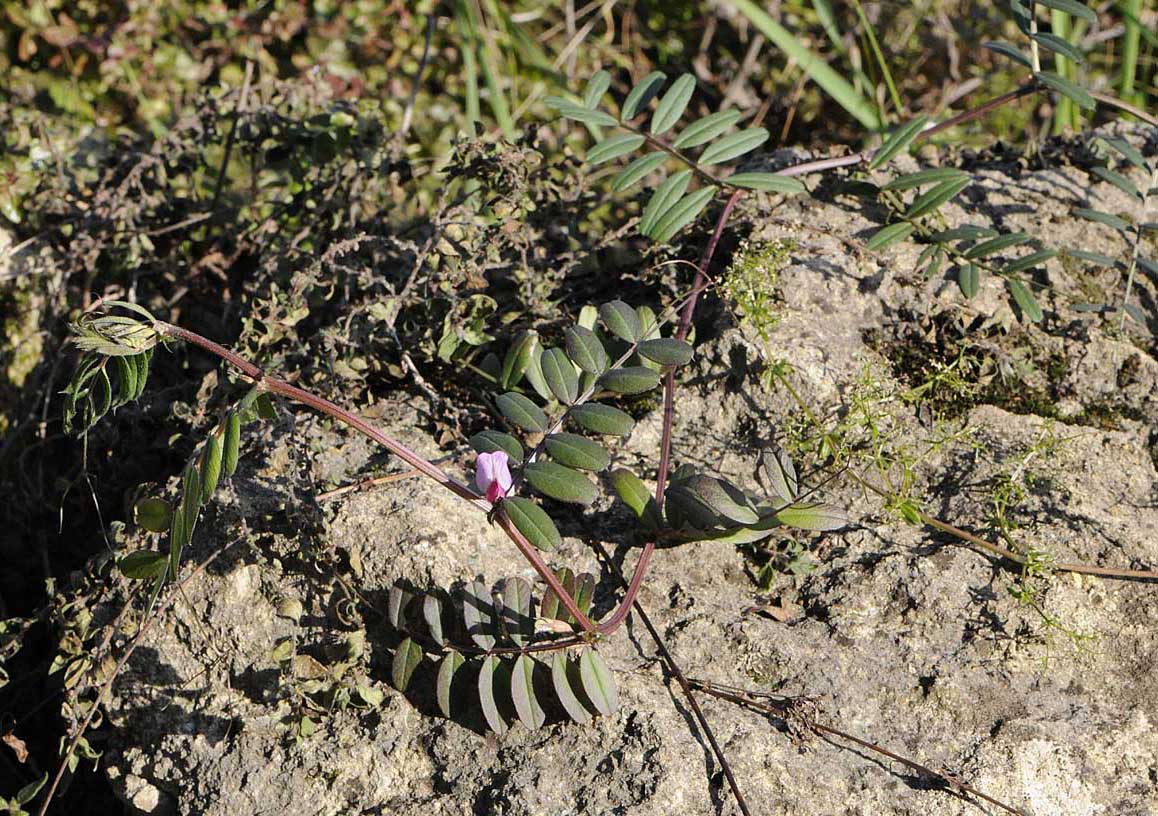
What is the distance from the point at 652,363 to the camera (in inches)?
75.9

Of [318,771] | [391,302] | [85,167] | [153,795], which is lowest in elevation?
[153,795]

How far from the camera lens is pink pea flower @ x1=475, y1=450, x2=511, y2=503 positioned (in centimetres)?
162

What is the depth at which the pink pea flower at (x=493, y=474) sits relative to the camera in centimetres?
162

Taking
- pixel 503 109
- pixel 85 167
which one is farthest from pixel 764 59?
pixel 85 167

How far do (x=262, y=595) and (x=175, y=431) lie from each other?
1.73 ft

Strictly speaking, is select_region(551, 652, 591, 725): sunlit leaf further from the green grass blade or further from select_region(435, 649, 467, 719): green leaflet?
the green grass blade

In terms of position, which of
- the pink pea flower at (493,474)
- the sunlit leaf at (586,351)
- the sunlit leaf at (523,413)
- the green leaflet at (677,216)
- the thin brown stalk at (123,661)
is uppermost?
the green leaflet at (677,216)

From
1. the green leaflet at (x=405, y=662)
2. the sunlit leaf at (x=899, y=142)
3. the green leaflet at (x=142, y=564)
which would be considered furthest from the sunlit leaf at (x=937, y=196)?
the green leaflet at (x=142, y=564)

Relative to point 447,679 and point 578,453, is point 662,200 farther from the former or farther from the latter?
point 447,679

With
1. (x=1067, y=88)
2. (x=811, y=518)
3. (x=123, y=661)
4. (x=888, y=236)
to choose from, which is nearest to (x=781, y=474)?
(x=811, y=518)

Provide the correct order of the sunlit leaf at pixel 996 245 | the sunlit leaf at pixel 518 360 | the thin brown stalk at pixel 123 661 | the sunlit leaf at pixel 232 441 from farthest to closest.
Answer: the sunlit leaf at pixel 996 245 < the sunlit leaf at pixel 518 360 < the thin brown stalk at pixel 123 661 < the sunlit leaf at pixel 232 441

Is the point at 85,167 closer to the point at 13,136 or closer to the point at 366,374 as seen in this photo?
the point at 13,136

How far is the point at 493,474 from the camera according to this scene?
162cm

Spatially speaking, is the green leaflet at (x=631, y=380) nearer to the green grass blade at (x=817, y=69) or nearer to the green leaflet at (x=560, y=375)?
the green leaflet at (x=560, y=375)
